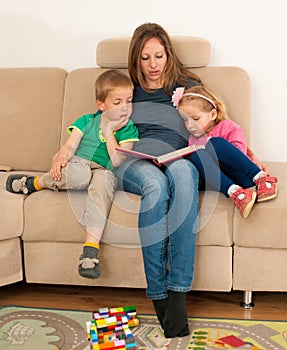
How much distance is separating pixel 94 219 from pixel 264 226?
0.63 m

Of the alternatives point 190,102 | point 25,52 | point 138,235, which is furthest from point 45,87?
point 138,235

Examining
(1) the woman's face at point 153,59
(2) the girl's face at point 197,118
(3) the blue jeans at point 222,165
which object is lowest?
(3) the blue jeans at point 222,165

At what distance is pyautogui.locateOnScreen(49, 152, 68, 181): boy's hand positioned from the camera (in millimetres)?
2455

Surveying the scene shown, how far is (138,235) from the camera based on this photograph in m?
2.34

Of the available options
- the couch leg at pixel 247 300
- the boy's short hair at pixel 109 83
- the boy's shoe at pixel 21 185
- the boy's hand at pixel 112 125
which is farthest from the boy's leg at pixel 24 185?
the couch leg at pixel 247 300

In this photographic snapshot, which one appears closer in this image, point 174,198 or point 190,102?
point 174,198

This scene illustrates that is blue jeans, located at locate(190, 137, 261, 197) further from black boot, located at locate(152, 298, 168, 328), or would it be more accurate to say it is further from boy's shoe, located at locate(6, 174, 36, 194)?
boy's shoe, located at locate(6, 174, 36, 194)

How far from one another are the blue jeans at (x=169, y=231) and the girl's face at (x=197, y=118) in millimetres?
336

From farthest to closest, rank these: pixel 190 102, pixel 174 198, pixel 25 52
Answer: pixel 25 52 < pixel 190 102 < pixel 174 198

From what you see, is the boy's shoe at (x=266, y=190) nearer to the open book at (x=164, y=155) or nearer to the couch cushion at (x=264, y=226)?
the couch cushion at (x=264, y=226)

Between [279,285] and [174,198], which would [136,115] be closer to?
[174,198]

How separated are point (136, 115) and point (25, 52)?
37.5 inches

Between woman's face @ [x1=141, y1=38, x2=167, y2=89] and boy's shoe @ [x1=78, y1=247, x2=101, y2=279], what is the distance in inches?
34.5

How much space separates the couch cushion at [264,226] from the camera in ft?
7.36
